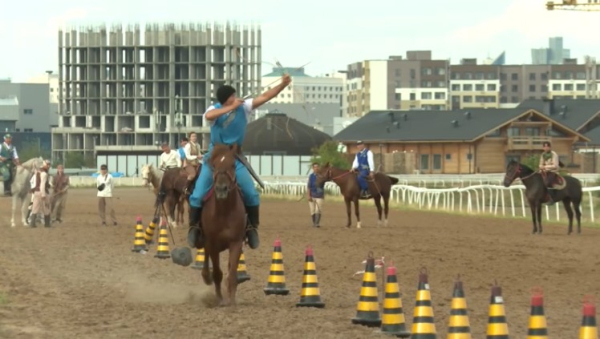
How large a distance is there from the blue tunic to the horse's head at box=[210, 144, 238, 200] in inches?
4.9

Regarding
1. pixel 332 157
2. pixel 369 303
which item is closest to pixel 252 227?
pixel 369 303

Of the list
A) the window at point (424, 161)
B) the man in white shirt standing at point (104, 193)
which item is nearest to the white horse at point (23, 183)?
the man in white shirt standing at point (104, 193)

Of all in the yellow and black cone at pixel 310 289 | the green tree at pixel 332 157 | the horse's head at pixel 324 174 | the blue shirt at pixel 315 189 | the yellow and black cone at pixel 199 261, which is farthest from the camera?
the green tree at pixel 332 157

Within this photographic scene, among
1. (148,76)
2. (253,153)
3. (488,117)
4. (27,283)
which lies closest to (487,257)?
(27,283)

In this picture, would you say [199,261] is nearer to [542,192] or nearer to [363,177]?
[542,192]

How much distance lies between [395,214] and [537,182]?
12.5 meters

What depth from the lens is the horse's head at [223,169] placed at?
14578 mm

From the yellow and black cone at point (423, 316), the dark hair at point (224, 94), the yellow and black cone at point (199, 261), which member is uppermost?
the dark hair at point (224, 94)

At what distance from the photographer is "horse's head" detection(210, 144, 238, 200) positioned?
14578mm

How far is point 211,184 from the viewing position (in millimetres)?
15008

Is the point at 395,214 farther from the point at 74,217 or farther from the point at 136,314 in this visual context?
the point at 136,314

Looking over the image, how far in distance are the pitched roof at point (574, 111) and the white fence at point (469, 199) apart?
40699 mm

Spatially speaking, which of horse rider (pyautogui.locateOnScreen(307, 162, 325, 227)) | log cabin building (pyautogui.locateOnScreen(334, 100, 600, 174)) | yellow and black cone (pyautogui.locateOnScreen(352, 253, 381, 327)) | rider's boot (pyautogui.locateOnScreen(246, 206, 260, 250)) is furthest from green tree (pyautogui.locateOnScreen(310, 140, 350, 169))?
yellow and black cone (pyautogui.locateOnScreen(352, 253, 381, 327))

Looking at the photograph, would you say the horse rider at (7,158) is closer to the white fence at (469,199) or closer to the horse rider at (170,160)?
the horse rider at (170,160)
